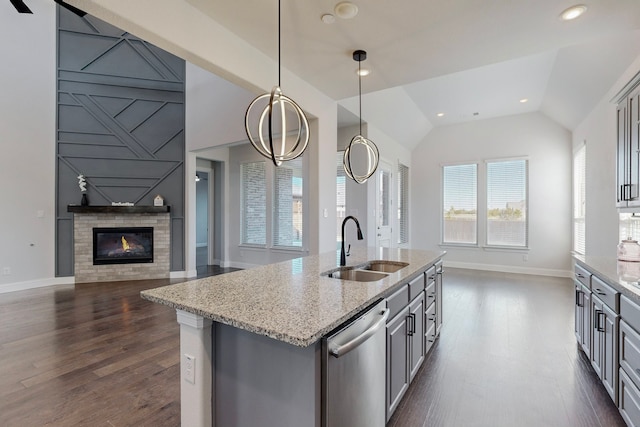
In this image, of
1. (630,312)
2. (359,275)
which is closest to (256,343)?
(359,275)

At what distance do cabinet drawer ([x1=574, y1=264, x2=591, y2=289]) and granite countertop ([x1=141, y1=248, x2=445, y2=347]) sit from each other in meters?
1.48

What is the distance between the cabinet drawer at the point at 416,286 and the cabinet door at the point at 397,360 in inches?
5.8

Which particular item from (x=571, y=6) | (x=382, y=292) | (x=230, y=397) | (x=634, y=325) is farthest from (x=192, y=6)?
(x=634, y=325)

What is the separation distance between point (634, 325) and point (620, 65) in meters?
3.33

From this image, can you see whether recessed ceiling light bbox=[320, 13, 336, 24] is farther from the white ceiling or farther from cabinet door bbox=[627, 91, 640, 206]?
cabinet door bbox=[627, 91, 640, 206]

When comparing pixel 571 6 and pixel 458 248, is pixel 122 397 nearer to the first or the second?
pixel 571 6

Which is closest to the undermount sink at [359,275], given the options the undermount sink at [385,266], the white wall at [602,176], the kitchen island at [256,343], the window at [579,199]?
the undermount sink at [385,266]

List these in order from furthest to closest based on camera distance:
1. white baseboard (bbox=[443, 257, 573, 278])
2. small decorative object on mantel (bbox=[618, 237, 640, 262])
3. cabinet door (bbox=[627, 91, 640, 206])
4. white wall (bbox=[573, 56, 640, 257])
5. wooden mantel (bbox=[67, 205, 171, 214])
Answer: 1. white baseboard (bbox=[443, 257, 573, 278])
2. wooden mantel (bbox=[67, 205, 171, 214])
3. white wall (bbox=[573, 56, 640, 257])
4. small decorative object on mantel (bbox=[618, 237, 640, 262])
5. cabinet door (bbox=[627, 91, 640, 206])

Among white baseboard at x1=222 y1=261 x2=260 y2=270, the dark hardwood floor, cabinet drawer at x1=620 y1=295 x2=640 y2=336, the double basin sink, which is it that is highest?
the double basin sink

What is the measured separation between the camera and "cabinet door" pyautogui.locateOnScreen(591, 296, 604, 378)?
7.26 feet

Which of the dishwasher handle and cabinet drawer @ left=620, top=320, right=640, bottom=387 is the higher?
the dishwasher handle

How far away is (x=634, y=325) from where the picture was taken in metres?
1.73

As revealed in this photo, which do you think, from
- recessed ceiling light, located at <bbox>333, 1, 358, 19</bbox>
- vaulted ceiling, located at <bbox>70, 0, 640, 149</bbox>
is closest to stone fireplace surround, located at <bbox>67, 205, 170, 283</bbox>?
vaulted ceiling, located at <bbox>70, 0, 640, 149</bbox>

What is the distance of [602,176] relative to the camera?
4305 millimetres
